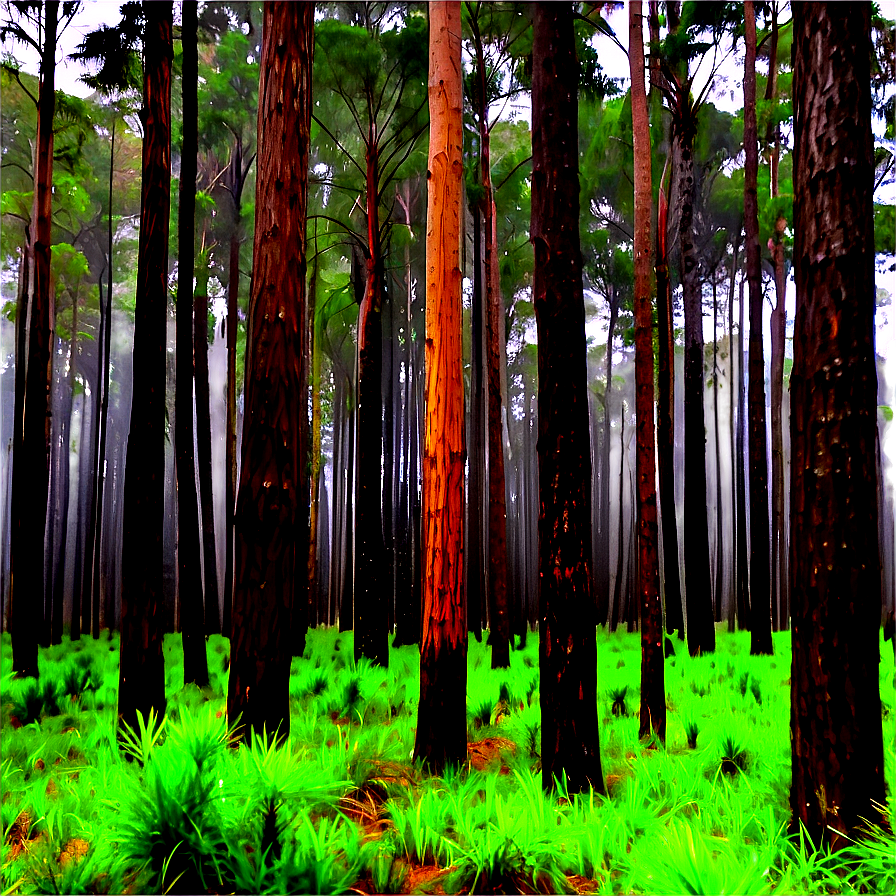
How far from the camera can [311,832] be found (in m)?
2.64

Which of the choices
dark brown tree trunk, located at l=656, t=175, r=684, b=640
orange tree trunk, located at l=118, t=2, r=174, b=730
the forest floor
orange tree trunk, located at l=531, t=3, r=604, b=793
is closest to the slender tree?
the forest floor

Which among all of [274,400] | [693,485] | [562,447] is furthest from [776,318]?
[274,400]

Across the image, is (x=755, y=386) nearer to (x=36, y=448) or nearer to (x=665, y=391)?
(x=665, y=391)

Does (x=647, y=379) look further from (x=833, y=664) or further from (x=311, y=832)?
(x=311, y=832)

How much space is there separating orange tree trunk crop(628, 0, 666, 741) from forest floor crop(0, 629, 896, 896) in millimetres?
337

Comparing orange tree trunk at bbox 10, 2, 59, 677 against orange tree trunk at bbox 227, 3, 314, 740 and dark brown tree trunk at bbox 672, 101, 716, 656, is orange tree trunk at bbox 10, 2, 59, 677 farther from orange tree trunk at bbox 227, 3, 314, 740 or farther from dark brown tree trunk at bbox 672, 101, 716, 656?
dark brown tree trunk at bbox 672, 101, 716, 656

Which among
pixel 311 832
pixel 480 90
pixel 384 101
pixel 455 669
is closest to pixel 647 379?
pixel 455 669

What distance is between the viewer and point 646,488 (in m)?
5.04

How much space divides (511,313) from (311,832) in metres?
15.1

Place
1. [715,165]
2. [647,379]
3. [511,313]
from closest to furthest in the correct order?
[647,379], [715,165], [511,313]

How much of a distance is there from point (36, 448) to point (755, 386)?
9865 millimetres

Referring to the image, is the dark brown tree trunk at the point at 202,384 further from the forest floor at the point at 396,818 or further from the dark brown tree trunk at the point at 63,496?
the forest floor at the point at 396,818

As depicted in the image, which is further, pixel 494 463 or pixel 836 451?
pixel 494 463

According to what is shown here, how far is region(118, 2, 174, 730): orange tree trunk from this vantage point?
4473mm
